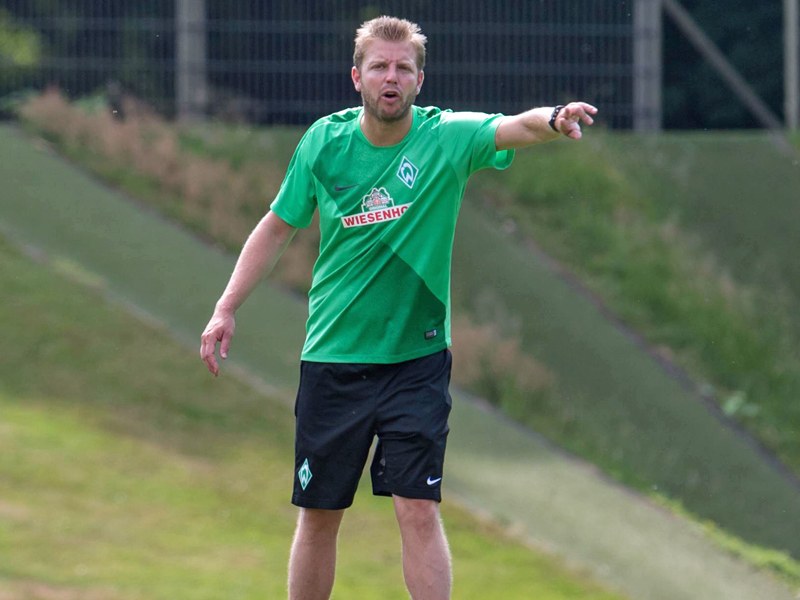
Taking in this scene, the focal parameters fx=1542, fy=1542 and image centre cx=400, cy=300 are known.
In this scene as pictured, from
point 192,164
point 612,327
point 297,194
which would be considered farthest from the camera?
point 192,164

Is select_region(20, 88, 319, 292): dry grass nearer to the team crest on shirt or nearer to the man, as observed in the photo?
the man

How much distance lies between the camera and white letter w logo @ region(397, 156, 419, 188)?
5.20m

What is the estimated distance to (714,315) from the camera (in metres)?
14.1

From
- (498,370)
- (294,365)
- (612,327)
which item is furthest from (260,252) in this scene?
(612,327)

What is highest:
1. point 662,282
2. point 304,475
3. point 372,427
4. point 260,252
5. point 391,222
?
point 391,222

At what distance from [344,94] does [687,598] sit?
887cm

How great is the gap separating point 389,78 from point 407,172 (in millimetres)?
328

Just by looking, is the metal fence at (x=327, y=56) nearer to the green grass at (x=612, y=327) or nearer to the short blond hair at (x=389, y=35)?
the green grass at (x=612, y=327)

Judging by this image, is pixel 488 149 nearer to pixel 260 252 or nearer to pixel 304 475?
pixel 260 252

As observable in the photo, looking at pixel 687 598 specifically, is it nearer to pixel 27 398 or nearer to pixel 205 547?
pixel 205 547

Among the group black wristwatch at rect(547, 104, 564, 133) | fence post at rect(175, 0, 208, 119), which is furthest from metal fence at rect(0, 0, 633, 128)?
black wristwatch at rect(547, 104, 564, 133)

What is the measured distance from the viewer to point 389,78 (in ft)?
16.7

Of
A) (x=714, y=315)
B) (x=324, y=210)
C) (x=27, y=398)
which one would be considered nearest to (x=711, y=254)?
(x=714, y=315)

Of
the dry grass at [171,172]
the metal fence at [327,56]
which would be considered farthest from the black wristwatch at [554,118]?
the metal fence at [327,56]
